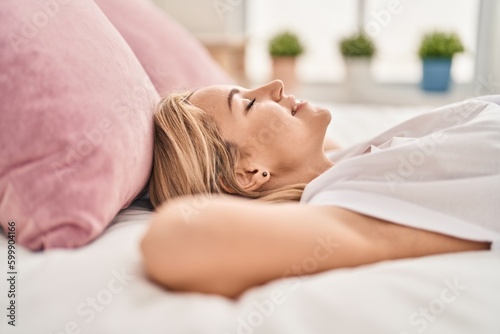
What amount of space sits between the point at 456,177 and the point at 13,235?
2.23ft

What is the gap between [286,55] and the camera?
10.1 ft

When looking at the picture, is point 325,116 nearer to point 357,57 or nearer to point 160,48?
point 160,48

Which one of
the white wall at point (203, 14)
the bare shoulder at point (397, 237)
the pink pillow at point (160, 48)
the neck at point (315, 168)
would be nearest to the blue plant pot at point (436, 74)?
the white wall at point (203, 14)

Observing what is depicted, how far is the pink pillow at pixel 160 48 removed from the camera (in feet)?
4.36

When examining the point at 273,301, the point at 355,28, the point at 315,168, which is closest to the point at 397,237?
the point at 273,301

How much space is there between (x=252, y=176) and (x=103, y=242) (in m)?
0.34

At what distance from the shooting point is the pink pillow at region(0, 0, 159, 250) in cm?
75

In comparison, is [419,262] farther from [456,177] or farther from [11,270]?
[11,270]

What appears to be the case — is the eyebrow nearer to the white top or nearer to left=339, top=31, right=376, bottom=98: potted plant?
the white top

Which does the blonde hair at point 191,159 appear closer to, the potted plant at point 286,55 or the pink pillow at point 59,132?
the pink pillow at point 59,132

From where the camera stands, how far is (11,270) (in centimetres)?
70

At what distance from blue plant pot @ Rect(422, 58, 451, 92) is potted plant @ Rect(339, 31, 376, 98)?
1.18 feet

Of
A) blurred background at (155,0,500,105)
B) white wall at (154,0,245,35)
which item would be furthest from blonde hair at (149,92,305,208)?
white wall at (154,0,245,35)

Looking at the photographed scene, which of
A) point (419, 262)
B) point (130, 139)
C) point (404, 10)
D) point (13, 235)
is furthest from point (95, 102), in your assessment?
point (404, 10)
